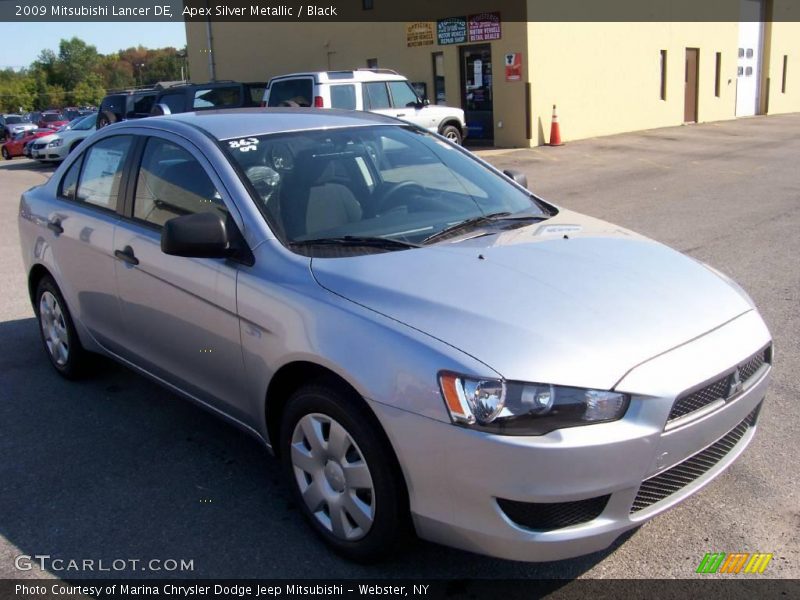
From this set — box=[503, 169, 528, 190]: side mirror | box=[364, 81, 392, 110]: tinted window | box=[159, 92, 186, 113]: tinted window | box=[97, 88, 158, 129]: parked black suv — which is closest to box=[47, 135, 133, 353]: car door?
box=[503, 169, 528, 190]: side mirror

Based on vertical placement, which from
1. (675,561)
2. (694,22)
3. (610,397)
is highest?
(694,22)

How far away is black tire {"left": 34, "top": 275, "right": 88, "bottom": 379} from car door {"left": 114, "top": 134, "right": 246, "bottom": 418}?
31.5 inches

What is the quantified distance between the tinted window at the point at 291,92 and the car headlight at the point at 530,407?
13641 millimetres

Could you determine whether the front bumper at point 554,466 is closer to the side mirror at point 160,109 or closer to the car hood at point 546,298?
the car hood at point 546,298

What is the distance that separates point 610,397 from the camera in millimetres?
2486

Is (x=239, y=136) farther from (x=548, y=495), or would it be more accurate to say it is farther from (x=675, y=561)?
(x=675, y=561)

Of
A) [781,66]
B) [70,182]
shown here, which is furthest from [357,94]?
[781,66]

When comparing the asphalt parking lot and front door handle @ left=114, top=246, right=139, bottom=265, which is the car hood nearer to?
the asphalt parking lot

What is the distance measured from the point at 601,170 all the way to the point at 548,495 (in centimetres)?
1418

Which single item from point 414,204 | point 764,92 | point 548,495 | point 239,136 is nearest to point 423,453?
point 548,495

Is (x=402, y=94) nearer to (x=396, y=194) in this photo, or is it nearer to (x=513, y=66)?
(x=513, y=66)

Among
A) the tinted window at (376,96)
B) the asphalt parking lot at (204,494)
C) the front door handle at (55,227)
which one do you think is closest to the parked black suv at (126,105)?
the tinted window at (376,96)

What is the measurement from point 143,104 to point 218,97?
92.4 inches

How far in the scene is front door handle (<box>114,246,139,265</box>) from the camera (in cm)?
395
